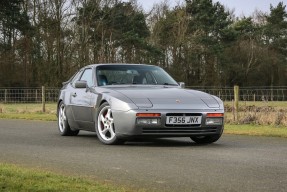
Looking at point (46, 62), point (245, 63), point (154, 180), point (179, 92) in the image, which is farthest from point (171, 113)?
point (245, 63)

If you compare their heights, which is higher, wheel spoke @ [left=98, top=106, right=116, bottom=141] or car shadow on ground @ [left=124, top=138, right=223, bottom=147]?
wheel spoke @ [left=98, top=106, right=116, bottom=141]

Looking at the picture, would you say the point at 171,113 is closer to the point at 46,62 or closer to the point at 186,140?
the point at 186,140

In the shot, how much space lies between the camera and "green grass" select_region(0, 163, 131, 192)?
16.3 ft

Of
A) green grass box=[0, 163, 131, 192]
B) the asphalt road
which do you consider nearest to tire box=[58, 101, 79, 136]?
the asphalt road

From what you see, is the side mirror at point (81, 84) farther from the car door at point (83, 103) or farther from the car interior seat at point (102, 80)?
the car interior seat at point (102, 80)

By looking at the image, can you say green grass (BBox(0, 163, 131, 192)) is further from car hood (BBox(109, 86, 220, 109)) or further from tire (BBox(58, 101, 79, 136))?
tire (BBox(58, 101, 79, 136))

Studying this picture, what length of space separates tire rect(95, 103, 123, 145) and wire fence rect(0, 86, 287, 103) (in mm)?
12016

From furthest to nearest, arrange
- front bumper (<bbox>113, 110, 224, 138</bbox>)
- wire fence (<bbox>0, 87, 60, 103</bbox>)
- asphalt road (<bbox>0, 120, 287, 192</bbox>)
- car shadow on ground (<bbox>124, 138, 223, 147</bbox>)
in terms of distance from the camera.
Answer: wire fence (<bbox>0, 87, 60, 103</bbox>) → car shadow on ground (<bbox>124, 138, 223, 147</bbox>) → front bumper (<bbox>113, 110, 224, 138</bbox>) → asphalt road (<bbox>0, 120, 287, 192</bbox>)

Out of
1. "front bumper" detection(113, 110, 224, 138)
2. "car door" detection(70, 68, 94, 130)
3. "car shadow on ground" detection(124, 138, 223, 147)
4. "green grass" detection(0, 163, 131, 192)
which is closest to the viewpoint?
"green grass" detection(0, 163, 131, 192)

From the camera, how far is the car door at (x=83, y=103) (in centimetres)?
1020

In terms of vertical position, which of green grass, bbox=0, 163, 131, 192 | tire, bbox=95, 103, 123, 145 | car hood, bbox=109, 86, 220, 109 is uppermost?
car hood, bbox=109, 86, 220, 109

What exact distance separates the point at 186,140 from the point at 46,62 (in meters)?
44.8

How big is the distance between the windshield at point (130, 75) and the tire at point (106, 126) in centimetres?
74

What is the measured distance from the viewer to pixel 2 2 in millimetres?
41312
